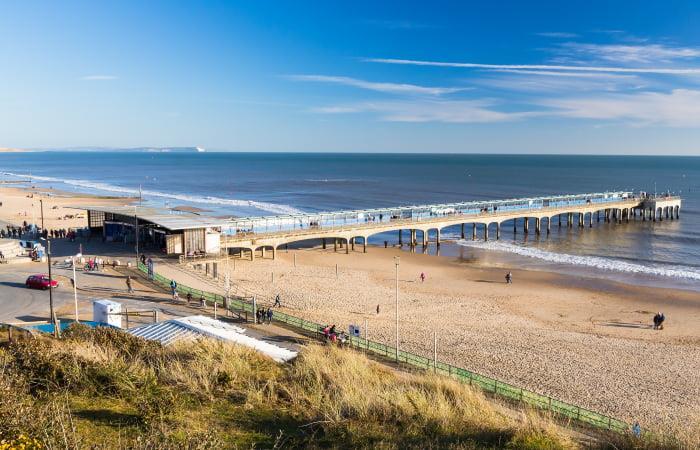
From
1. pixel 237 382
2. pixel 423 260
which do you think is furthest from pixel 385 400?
pixel 423 260

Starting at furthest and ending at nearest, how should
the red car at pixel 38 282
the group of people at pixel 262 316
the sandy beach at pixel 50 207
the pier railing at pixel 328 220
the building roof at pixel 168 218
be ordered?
the sandy beach at pixel 50 207
the pier railing at pixel 328 220
the building roof at pixel 168 218
the red car at pixel 38 282
the group of people at pixel 262 316

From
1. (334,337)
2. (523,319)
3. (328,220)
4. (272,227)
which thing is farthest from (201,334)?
(328,220)

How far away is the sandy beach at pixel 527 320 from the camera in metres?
20.1

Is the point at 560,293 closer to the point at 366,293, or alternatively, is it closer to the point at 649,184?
the point at 366,293

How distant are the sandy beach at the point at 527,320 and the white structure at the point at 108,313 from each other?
8924 mm

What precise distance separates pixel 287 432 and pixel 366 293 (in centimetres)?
2414

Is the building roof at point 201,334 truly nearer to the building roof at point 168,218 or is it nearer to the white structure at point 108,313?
the white structure at point 108,313

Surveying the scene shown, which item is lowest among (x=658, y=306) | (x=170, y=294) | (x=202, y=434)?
(x=658, y=306)

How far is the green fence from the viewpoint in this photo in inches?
607

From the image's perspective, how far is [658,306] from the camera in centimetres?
3300

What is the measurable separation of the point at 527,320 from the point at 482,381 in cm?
1304

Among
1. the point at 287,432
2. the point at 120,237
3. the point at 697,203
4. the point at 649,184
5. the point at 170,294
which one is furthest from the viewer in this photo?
the point at 649,184

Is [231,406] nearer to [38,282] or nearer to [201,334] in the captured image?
[201,334]

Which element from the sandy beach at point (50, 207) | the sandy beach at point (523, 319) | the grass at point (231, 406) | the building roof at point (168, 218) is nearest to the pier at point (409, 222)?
the sandy beach at point (523, 319)
